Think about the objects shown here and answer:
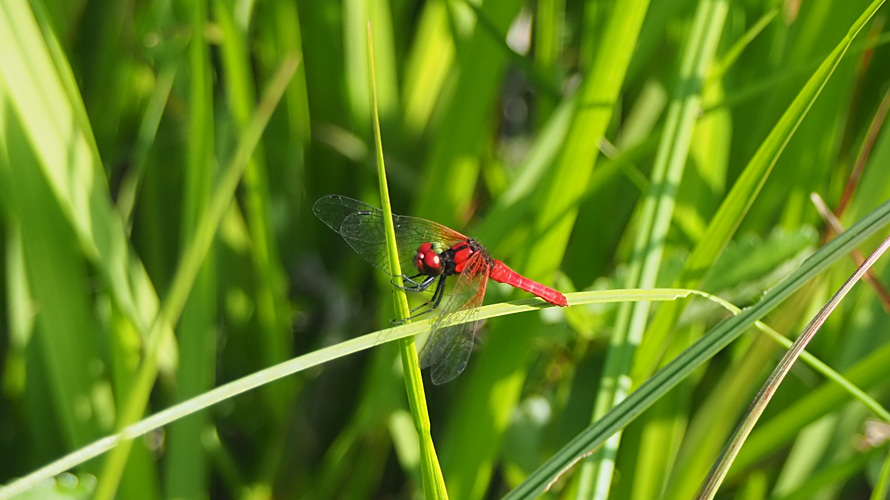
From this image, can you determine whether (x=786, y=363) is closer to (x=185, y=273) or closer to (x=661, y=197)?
(x=661, y=197)

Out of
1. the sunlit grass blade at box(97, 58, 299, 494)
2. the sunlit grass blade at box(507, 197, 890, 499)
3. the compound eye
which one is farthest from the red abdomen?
the sunlit grass blade at box(97, 58, 299, 494)

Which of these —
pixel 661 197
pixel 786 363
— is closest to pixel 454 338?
pixel 661 197

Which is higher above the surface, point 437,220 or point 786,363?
point 437,220

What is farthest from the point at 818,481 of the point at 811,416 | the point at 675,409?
the point at 675,409

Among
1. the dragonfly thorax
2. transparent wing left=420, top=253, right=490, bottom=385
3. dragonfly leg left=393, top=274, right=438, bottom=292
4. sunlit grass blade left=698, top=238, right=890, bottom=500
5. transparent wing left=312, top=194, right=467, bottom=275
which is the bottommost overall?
sunlit grass blade left=698, top=238, right=890, bottom=500

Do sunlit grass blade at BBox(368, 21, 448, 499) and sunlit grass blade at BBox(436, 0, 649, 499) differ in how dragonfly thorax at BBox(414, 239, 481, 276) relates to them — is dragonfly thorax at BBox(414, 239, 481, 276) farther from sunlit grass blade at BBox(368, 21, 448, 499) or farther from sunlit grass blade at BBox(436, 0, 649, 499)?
sunlit grass blade at BBox(368, 21, 448, 499)

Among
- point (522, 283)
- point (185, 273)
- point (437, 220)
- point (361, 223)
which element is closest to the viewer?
point (185, 273)

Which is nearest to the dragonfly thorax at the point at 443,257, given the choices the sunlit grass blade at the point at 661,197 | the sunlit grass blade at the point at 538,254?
the sunlit grass blade at the point at 538,254

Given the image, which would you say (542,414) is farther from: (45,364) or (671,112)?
(45,364)

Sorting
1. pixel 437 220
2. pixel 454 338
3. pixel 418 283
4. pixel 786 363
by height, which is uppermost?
pixel 437 220
